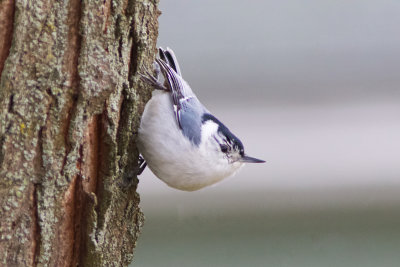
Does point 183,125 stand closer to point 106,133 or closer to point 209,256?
point 106,133

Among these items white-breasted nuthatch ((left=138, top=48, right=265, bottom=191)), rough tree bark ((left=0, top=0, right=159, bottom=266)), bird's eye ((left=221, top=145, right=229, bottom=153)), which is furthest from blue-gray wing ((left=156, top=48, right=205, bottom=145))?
rough tree bark ((left=0, top=0, right=159, bottom=266))

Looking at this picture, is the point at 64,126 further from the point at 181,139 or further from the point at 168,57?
the point at 168,57

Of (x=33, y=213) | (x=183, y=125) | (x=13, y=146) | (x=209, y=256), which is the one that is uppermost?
(x=183, y=125)

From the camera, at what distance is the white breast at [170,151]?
2.09m

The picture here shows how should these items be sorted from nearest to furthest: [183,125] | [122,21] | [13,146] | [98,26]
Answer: [13,146] < [98,26] < [122,21] < [183,125]

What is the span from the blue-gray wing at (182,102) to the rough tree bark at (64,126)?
396 mm

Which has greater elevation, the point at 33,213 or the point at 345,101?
the point at 345,101

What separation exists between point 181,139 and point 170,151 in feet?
0.25

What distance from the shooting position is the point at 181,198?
125 inches

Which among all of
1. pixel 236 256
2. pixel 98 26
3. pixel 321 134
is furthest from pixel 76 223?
pixel 321 134

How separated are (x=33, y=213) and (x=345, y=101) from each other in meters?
2.18

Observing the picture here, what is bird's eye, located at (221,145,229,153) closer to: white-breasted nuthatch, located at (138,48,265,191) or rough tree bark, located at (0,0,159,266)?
white-breasted nuthatch, located at (138,48,265,191)

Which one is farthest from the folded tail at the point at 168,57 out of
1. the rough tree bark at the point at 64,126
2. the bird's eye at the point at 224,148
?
the rough tree bark at the point at 64,126

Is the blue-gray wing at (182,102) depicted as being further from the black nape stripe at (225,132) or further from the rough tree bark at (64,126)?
the rough tree bark at (64,126)
